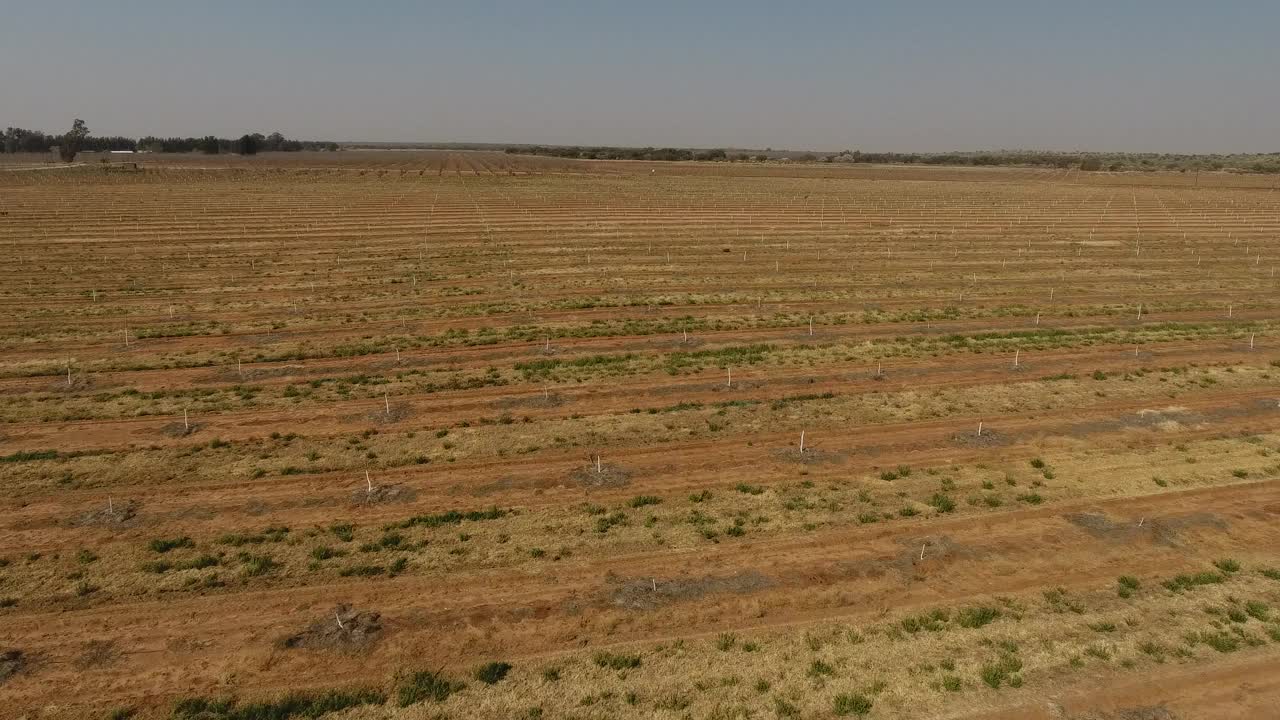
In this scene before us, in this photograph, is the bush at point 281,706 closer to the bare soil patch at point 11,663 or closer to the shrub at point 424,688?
the shrub at point 424,688

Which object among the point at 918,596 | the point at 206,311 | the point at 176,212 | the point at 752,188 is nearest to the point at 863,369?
the point at 918,596

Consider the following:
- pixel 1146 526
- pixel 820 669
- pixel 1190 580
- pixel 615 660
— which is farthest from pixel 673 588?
pixel 1146 526

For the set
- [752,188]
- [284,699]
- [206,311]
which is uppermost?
[752,188]

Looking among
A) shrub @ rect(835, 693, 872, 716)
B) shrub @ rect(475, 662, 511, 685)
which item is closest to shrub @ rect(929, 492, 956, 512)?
shrub @ rect(835, 693, 872, 716)

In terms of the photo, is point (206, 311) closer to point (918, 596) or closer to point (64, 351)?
point (64, 351)

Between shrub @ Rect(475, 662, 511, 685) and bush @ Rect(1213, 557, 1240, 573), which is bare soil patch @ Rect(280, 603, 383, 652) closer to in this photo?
shrub @ Rect(475, 662, 511, 685)

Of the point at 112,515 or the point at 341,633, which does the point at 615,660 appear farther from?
the point at 112,515

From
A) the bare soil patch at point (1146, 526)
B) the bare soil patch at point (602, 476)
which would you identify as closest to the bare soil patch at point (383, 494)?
the bare soil patch at point (602, 476)
